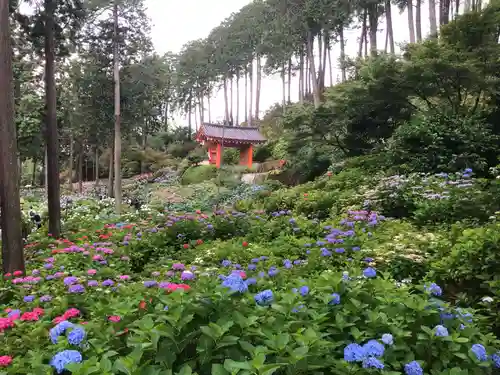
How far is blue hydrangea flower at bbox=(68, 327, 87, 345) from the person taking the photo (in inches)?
70.6

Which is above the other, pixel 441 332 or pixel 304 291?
pixel 304 291

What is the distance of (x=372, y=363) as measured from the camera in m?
1.67

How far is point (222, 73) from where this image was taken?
1559 inches

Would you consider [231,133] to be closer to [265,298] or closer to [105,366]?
[265,298]

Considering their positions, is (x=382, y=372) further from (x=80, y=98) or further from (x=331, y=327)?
(x=80, y=98)

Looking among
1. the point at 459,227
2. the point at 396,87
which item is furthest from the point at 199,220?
the point at 396,87

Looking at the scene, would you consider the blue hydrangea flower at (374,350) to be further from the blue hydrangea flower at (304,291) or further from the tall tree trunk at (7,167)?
the tall tree trunk at (7,167)

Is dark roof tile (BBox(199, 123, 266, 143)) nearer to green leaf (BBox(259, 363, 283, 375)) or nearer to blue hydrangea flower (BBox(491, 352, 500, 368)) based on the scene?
blue hydrangea flower (BBox(491, 352, 500, 368))

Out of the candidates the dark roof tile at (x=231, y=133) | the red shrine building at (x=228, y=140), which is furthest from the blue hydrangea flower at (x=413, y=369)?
the dark roof tile at (x=231, y=133)

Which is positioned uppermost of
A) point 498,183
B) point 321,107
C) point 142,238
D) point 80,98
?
point 80,98

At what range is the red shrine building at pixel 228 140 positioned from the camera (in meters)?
25.2

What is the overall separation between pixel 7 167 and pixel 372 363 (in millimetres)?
5541

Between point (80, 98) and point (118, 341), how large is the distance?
71.1 ft

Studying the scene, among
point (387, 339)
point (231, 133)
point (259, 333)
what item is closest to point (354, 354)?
point (387, 339)
